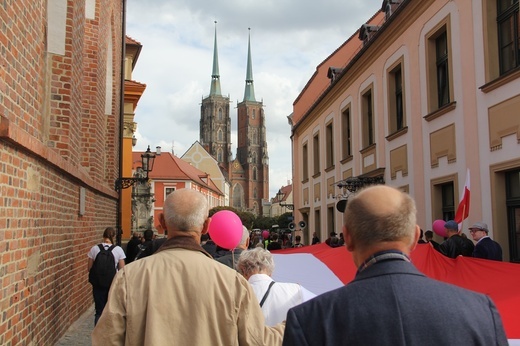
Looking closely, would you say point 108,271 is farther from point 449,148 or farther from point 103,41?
point 449,148

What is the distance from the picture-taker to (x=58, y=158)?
7066 millimetres

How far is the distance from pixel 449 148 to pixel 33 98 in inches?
352

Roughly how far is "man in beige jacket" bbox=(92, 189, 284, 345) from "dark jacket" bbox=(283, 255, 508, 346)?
3.07 ft

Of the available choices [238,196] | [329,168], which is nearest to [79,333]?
[329,168]

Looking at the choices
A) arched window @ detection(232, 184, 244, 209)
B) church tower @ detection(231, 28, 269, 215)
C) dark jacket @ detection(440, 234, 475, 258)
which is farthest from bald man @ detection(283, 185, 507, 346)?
arched window @ detection(232, 184, 244, 209)

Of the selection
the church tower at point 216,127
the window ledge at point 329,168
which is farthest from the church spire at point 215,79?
the window ledge at point 329,168

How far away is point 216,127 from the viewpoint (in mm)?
137875

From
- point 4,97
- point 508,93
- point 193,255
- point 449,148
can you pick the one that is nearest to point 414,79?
point 449,148

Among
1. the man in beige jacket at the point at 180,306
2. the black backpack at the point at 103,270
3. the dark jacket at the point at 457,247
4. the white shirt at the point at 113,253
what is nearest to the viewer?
the man in beige jacket at the point at 180,306

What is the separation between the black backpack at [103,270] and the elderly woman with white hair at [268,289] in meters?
4.44

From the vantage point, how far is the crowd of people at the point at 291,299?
172cm

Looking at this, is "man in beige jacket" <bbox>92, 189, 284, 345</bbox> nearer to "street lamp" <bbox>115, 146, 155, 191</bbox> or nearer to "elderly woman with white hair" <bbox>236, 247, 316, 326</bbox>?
"elderly woman with white hair" <bbox>236, 247, 316, 326</bbox>

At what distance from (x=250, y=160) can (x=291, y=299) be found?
134352 millimetres

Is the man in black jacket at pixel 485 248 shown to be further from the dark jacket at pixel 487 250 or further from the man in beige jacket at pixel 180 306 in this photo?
the man in beige jacket at pixel 180 306
